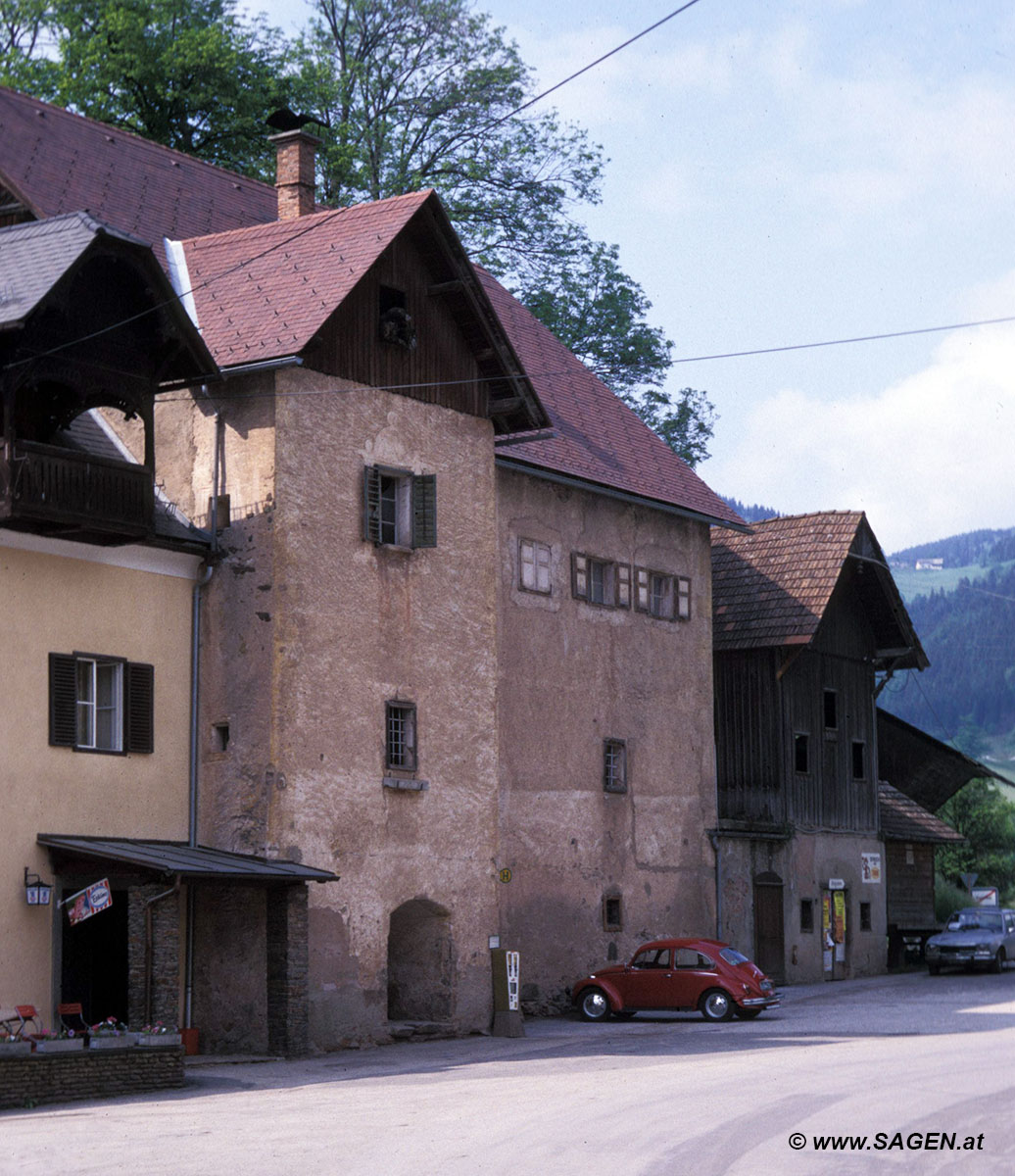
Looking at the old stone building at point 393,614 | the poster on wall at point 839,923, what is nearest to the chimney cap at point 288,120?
the old stone building at point 393,614

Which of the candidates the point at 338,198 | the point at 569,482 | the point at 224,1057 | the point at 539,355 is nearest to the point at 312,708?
the point at 224,1057

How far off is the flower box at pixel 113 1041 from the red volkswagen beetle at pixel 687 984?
12.0m

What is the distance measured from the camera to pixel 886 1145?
15219 mm

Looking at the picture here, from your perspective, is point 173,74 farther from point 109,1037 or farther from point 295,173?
point 109,1037

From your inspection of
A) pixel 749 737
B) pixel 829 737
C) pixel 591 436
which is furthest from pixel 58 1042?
pixel 829 737

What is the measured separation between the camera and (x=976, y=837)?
76.6m

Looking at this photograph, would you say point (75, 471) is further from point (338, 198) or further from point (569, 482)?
point (338, 198)

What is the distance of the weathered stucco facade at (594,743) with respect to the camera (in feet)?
109

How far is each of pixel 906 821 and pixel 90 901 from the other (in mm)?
29489

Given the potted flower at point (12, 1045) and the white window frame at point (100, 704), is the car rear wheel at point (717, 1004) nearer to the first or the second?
the white window frame at point (100, 704)

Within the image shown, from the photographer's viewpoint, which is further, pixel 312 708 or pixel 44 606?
pixel 312 708

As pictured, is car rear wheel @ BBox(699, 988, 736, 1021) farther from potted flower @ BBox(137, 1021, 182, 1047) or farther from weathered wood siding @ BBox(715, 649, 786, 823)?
potted flower @ BBox(137, 1021, 182, 1047)

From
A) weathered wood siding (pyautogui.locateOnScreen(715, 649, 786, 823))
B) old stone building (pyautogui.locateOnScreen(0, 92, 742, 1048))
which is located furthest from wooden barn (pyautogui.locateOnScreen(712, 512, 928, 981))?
old stone building (pyautogui.locateOnScreen(0, 92, 742, 1048))

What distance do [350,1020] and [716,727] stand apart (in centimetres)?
1727
